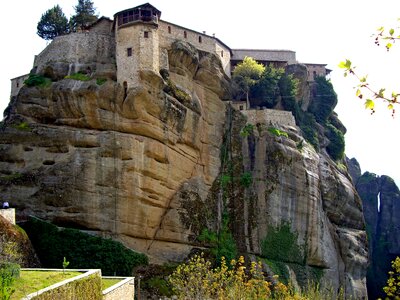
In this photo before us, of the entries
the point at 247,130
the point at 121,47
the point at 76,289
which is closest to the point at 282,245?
the point at 247,130

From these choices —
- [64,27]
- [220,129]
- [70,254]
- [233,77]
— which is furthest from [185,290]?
[64,27]

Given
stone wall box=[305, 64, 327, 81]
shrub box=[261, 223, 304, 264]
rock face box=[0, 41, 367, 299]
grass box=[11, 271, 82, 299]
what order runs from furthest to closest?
stone wall box=[305, 64, 327, 81], shrub box=[261, 223, 304, 264], rock face box=[0, 41, 367, 299], grass box=[11, 271, 82, 299]

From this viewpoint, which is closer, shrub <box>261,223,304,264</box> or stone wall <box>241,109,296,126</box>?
shrub <box>261,223,304,264</box>

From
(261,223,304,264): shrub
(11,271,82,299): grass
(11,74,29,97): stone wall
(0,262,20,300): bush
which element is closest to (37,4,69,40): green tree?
(11,74,29,97): stone wall

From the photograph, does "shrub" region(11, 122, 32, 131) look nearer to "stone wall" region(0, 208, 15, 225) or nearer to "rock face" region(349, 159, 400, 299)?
"stone wall" region(0, 208, 15, 225)

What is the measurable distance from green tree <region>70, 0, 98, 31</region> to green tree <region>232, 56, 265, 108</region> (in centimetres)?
1295

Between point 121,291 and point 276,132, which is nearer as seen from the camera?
point 121,291

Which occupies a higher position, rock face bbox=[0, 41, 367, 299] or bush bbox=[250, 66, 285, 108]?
bush bbox=[250, 66, 285, 108]

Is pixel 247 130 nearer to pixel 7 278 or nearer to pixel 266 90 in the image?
pixel 266 90

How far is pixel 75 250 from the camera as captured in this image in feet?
134

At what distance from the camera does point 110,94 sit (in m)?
44.2

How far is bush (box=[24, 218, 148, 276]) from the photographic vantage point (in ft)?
133

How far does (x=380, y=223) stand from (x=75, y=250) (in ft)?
157

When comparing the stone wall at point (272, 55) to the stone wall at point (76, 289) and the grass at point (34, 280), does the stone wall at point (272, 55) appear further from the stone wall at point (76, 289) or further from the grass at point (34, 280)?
the grass at point (34, 280)
